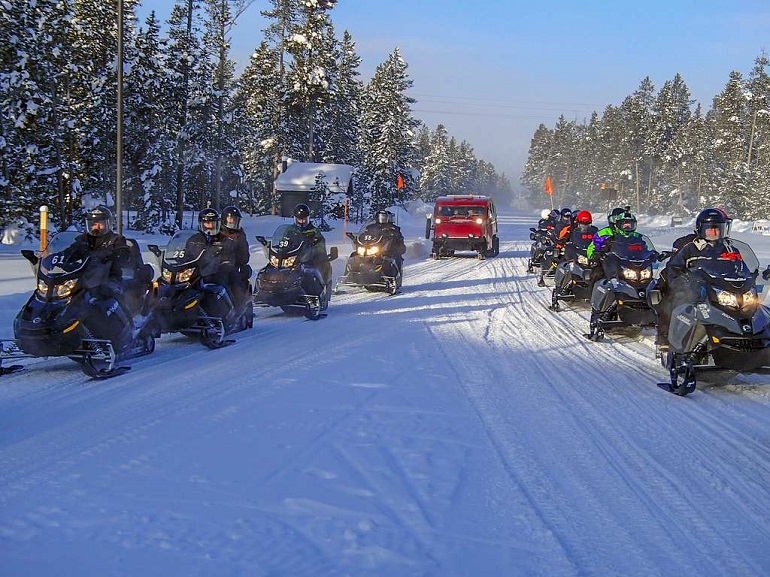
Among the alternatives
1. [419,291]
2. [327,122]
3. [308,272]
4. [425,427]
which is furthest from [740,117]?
[425,427]

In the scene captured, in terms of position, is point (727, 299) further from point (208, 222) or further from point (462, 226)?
point (462, 226)

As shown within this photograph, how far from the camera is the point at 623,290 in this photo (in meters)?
11.3

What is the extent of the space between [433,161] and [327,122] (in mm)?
42733

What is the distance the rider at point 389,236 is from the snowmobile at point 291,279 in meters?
3.70

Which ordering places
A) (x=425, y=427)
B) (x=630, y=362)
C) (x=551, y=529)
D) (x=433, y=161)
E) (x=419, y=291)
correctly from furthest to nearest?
(x=433, y=161), (x=419, y=291), (x=630, y=362), (x=425, y=427), (x=551, y=529)

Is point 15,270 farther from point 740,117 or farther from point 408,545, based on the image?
point 740,117

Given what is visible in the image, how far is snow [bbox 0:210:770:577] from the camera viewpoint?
389 cm

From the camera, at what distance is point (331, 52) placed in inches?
1909

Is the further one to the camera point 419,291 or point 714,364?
point 419,291

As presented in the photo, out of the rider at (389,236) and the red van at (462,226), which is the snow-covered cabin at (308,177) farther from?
the rider at (389,236)

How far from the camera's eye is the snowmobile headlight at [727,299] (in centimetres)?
795

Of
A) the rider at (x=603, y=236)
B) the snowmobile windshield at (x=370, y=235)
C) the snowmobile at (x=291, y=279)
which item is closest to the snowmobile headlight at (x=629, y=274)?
the rider at (x=603, y=236)

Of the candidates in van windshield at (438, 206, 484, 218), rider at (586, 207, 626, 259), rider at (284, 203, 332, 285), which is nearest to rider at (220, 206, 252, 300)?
rider at (284, 203, 332, 285)

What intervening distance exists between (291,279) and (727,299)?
7.25 metres
